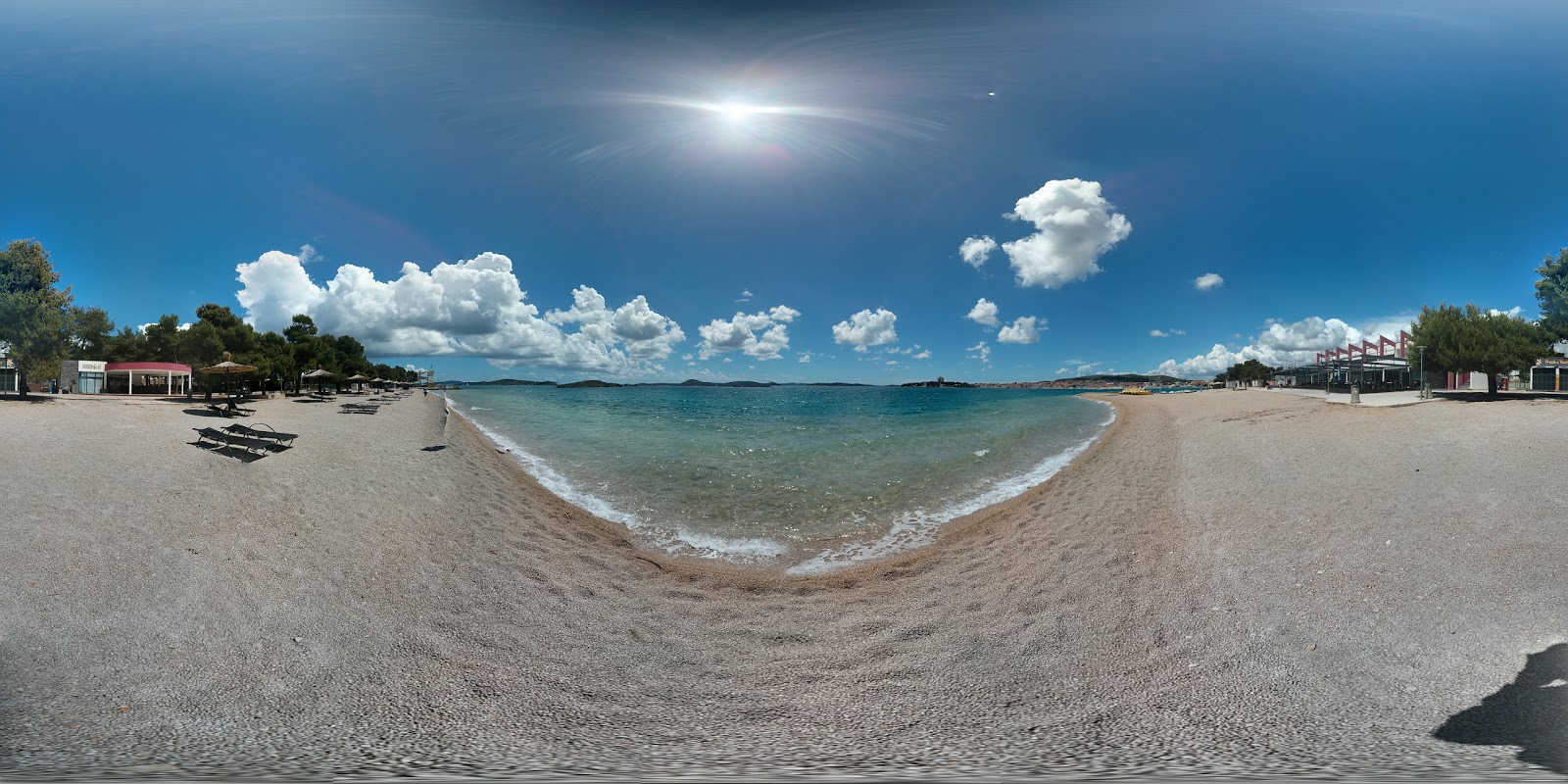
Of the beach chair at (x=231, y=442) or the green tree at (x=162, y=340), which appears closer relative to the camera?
the beach chair at (x=231, y=442)

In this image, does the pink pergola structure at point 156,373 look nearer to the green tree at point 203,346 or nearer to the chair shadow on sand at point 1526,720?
the green tree at point 203,346

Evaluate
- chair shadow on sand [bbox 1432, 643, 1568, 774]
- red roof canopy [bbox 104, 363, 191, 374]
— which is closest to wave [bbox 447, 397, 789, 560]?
chair shadow on sand [bbox 1432, 643, 1568, 774]

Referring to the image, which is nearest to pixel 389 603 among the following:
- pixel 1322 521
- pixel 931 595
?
pixel 931 595

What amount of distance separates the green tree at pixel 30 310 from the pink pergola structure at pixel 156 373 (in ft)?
52.1

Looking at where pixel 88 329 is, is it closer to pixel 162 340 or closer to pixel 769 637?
pixel 162 340

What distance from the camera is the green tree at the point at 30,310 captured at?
54.0 ft

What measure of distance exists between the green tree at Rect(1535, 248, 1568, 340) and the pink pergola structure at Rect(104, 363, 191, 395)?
6817 cm

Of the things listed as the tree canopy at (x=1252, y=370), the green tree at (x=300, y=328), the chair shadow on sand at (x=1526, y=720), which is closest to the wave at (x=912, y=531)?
the chair shadow on sand at (x=1526, y=720)

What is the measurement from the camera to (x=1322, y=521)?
6.42m

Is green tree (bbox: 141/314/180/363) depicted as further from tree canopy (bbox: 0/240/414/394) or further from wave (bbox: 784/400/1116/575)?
wave (bbox: 784/400/1116/575)

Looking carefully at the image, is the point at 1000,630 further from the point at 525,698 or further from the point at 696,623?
the point at 525,698

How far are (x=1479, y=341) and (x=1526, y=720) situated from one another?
27.5 metres

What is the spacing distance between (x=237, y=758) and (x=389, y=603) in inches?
84.0

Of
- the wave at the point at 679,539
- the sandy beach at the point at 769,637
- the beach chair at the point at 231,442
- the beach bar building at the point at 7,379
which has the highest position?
the beach bar building at the point at 7,379
